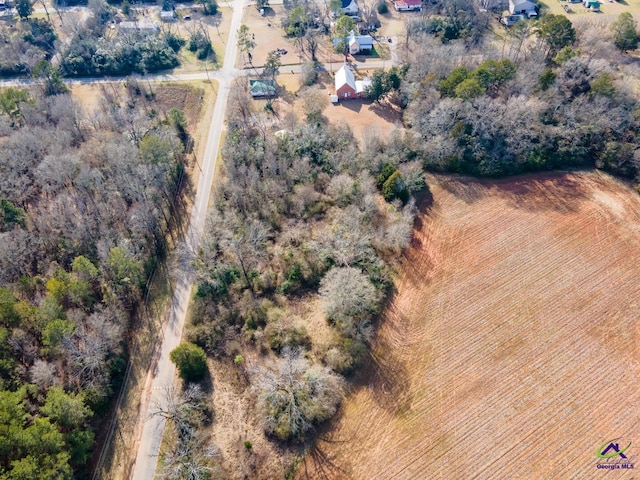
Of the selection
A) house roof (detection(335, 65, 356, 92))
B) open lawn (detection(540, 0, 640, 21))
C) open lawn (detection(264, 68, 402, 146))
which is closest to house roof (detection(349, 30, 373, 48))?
house roof (detection(335, 65, 356, 92))

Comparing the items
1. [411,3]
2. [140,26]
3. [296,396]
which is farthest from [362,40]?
[296,396]

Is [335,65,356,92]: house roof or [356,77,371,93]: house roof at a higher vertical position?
[335,65,356,92]: house roof

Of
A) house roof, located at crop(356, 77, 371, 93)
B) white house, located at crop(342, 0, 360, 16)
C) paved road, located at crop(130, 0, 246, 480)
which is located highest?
white house, located at crop(342, 0, 360, 16)

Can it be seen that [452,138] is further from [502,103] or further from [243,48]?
[243,48]

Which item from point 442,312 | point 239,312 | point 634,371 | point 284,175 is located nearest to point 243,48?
point 284,175

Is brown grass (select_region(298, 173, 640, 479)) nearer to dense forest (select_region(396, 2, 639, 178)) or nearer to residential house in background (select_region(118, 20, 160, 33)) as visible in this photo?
dense forest (select_region(396, 2, 639, 178))

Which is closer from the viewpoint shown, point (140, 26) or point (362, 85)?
point (362, 85)

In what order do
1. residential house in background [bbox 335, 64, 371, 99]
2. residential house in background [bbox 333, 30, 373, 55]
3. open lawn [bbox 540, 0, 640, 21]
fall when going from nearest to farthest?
residential house in background [bbox 335, 64, 371, 99]
residential house in background [bbox 333, 30, 373, 55]
open lawn [bbox 540, 0, 640, 21]

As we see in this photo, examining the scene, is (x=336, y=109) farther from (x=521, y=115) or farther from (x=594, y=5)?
(x=594, y=5)
